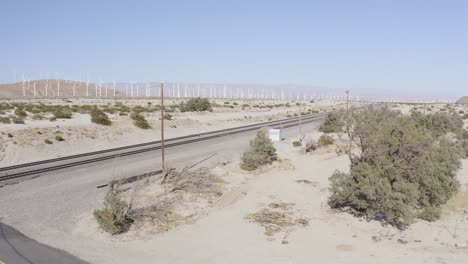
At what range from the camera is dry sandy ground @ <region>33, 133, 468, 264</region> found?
12.9 meters

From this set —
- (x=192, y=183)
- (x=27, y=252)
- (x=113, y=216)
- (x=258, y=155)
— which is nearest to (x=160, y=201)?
(x=192, y=183)

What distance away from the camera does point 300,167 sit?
28.1 m

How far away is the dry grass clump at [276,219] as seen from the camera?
15812mm

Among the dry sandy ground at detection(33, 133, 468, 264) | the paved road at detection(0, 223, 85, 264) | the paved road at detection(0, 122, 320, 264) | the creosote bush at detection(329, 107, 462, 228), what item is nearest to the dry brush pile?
the dry sandy ground at detection(33, 133, 468, 264)

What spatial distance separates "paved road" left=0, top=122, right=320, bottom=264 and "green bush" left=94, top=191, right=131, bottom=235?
0.89 meters

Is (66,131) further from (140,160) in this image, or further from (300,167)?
(300,167)

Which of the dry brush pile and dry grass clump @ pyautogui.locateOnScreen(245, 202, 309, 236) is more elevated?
the dry brush pile

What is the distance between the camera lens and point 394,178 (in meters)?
17.0

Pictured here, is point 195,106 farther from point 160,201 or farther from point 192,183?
point 160,201

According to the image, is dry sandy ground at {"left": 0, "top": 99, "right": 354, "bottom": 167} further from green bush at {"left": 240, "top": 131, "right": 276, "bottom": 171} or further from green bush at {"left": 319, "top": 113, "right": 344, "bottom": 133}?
green bush at {"left": 240, "top": 131, "right": 276, "bottom": 171}

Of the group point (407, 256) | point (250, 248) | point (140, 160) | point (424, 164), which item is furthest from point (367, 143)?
point (140, 160)

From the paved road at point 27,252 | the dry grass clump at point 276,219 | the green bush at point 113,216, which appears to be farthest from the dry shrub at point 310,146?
the paved road at point 27,252

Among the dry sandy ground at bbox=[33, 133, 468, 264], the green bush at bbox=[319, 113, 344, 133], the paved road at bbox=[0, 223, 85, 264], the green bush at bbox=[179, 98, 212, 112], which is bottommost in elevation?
the dry sandy ground at bbox=[33, 133, 468, 264]

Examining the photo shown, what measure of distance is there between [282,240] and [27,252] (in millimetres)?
7601
